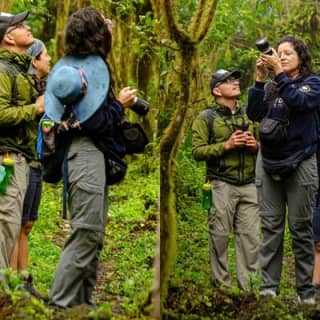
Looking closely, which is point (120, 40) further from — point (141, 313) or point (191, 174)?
point (141, 313)

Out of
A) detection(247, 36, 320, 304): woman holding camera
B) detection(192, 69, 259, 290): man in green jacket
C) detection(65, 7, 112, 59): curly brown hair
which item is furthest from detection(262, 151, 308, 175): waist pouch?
detection(65, 7, 112, 59): curly brown hair

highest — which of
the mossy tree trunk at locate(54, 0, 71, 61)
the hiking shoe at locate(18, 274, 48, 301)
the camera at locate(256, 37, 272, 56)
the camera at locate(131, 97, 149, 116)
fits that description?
the mossy tree trunk at locate(54, 0, 71, 61)

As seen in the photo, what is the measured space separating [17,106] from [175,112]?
1126 mm

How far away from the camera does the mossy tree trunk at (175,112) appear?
3.47 metres

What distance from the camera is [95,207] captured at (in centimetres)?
361

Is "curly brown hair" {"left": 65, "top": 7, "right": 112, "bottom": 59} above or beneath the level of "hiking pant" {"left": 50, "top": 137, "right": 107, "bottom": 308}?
above

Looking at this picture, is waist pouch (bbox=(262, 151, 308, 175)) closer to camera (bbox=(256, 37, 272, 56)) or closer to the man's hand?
the man's hand

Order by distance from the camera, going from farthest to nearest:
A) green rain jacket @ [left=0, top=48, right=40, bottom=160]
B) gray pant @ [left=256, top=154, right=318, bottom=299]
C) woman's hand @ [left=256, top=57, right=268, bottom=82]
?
green rain jacket @ [left=0, top=48, right=40, bottom=160]
gray pant @ [left=256, top=154, right=318, bottom=299]
woman's hand @ [left=256, top=57, right=268, bottom=82]

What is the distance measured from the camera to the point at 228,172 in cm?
383

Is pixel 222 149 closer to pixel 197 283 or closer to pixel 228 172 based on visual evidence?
pixel 228 172

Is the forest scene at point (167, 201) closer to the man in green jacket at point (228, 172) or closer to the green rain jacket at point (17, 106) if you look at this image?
the man in green jacket at point (228, 172)

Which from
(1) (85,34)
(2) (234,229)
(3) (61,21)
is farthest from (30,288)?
(3) (61,21)

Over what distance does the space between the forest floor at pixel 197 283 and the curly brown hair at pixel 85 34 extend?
66 centimetres

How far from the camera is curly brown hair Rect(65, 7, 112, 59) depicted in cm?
369
